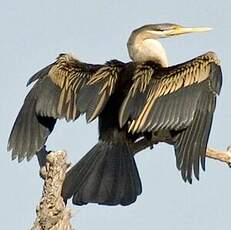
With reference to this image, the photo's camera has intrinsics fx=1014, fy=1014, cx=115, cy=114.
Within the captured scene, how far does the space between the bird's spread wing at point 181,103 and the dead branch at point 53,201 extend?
1.42 m

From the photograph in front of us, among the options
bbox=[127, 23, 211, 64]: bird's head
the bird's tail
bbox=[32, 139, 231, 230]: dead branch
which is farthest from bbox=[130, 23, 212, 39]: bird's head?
bbox=[32, 139, 231, 230]: dead branch

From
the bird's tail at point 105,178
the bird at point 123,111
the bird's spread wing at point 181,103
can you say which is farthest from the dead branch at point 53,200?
the bird's spread wing at point 181,103

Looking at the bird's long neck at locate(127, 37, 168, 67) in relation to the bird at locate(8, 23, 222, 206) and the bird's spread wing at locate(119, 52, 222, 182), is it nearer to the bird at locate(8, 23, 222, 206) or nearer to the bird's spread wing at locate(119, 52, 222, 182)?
the bird at locate(8, 23, 222, 206)

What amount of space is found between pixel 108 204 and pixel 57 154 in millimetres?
907

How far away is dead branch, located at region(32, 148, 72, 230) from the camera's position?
512cm

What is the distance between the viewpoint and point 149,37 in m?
8.08

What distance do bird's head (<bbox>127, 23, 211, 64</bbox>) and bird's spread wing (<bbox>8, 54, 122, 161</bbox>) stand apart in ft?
1.68

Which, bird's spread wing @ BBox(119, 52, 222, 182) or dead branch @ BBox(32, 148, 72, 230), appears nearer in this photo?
dead branch @ BBox(32, 148, 72, 230)

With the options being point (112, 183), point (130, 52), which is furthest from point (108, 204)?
→ point (130, 52)

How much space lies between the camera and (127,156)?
272 inches

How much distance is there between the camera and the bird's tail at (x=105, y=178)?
6238mm

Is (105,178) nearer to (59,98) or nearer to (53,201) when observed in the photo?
(59,98)

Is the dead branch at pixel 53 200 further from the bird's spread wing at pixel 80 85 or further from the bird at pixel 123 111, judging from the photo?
the bird's spread wing at pixel 80 85

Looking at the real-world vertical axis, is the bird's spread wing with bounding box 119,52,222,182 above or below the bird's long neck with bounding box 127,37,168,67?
Answer: below
